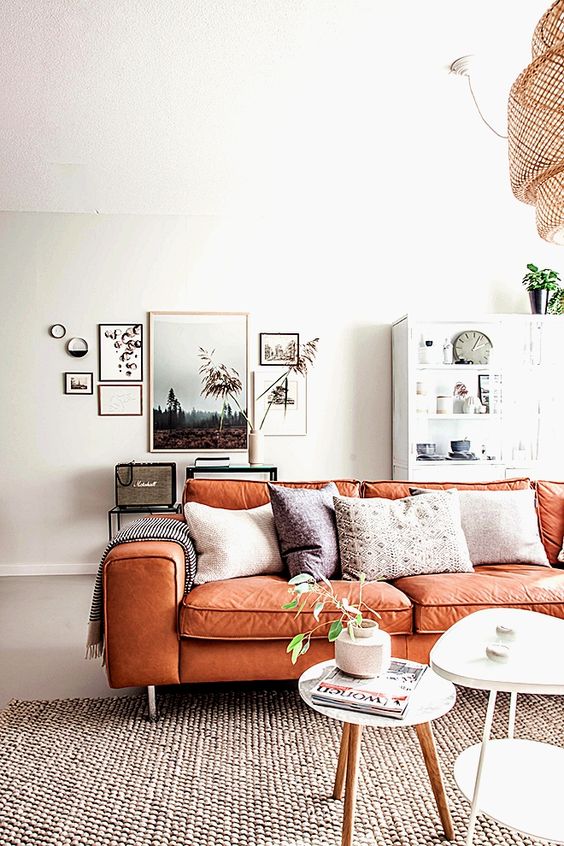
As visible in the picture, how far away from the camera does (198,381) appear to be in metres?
5.53

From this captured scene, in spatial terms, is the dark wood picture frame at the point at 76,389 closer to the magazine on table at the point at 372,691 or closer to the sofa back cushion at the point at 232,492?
the sofa back cushion at the point at 232,492

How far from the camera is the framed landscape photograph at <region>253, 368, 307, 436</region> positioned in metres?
5.57

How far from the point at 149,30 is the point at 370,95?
1.18m

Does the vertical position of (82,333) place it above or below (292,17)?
below

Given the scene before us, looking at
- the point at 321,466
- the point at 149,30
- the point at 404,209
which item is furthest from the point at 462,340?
the point at 149,30

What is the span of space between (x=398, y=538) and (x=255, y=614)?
29.9 inches

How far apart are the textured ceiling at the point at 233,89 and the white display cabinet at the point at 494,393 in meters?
1.33

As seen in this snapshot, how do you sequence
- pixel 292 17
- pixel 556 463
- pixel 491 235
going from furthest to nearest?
pixel 491 235, pixel 556 463, pixel 292 17

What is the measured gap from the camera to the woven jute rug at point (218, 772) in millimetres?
1999

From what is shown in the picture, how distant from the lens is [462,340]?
213 inches

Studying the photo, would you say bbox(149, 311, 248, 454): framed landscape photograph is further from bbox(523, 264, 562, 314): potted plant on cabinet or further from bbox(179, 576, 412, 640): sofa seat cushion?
bbox(179, 576, 412, 640): sofa seat cushion

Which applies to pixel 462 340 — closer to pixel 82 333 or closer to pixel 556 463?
pixel 556 463

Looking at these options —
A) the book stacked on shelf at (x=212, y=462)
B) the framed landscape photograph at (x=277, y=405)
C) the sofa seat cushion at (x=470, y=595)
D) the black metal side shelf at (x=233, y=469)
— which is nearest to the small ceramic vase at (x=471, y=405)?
the framed landscape photograph at (x=277, y=405)

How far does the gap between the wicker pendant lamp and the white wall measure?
6.13ft
